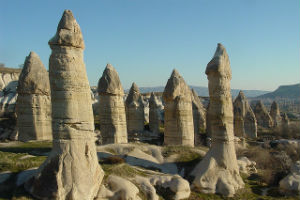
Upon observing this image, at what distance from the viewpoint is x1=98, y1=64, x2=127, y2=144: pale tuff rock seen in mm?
16656

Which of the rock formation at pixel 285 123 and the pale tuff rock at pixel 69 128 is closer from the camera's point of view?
the pale tuff rock at pixel 69 128

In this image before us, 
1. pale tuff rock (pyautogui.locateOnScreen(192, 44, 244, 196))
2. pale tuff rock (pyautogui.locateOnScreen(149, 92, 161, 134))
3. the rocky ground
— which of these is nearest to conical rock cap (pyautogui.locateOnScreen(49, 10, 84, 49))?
the rocky ground

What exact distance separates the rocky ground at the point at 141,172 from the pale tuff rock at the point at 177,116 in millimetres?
1611

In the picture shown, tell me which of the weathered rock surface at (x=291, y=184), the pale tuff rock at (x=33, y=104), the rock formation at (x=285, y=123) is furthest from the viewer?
the rock formation at (x=285, y=123)

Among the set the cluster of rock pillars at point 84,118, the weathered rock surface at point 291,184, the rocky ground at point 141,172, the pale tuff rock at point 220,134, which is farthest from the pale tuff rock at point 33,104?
the weathered rock surface at point 291,184

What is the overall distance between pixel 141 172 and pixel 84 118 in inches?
140

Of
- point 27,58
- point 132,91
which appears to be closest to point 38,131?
point 27,58

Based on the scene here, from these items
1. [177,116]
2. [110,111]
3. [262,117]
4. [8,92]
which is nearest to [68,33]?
[110,111]

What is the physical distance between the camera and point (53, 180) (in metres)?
8.08

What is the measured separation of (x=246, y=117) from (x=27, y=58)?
23.2 metres

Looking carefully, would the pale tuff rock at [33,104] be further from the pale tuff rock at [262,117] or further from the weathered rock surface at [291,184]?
the pale tuff rock at [262,117]

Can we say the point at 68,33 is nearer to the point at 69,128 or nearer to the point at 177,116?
the point at 69,128

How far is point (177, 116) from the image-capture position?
55.8ft

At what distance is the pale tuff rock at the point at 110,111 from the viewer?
54.6 ft
